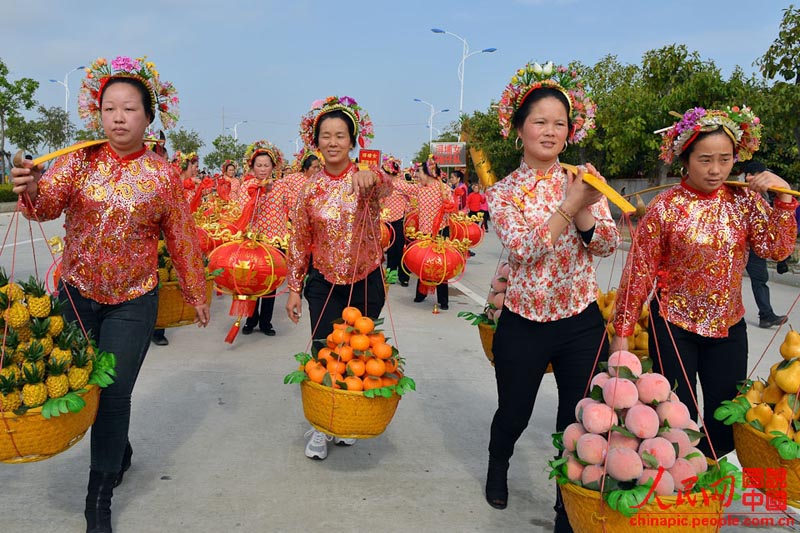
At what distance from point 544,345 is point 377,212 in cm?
141

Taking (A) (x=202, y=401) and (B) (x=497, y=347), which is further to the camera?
(A) (x=202, y=401)

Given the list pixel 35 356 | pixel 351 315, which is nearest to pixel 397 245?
pixel 351 315

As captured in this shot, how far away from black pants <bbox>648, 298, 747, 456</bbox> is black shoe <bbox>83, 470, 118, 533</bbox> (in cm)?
262

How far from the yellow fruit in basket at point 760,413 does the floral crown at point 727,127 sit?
1.13 m

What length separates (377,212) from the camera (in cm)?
396

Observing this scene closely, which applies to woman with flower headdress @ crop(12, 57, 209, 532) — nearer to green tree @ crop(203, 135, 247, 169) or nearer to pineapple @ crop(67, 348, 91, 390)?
pineapple @ crop(67, 348, 91, 390)

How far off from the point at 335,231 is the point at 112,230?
1256 mm

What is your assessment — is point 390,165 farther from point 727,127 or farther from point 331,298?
point 727,127

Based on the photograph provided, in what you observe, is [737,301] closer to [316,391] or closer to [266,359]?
[316,391]

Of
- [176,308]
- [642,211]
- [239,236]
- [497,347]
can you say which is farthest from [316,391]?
[239,236]

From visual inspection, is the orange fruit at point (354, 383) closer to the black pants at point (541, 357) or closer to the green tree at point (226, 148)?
the black pants at point (541, 357)

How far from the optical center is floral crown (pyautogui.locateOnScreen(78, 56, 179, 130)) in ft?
10.1

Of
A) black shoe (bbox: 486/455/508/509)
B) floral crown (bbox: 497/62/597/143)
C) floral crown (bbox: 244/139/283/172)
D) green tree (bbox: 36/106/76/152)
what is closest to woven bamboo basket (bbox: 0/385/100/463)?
black shoe (bbox: 486/455/508/509)

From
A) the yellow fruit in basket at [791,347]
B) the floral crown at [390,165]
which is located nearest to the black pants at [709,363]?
the yellow fruit in basket at [791,347]
